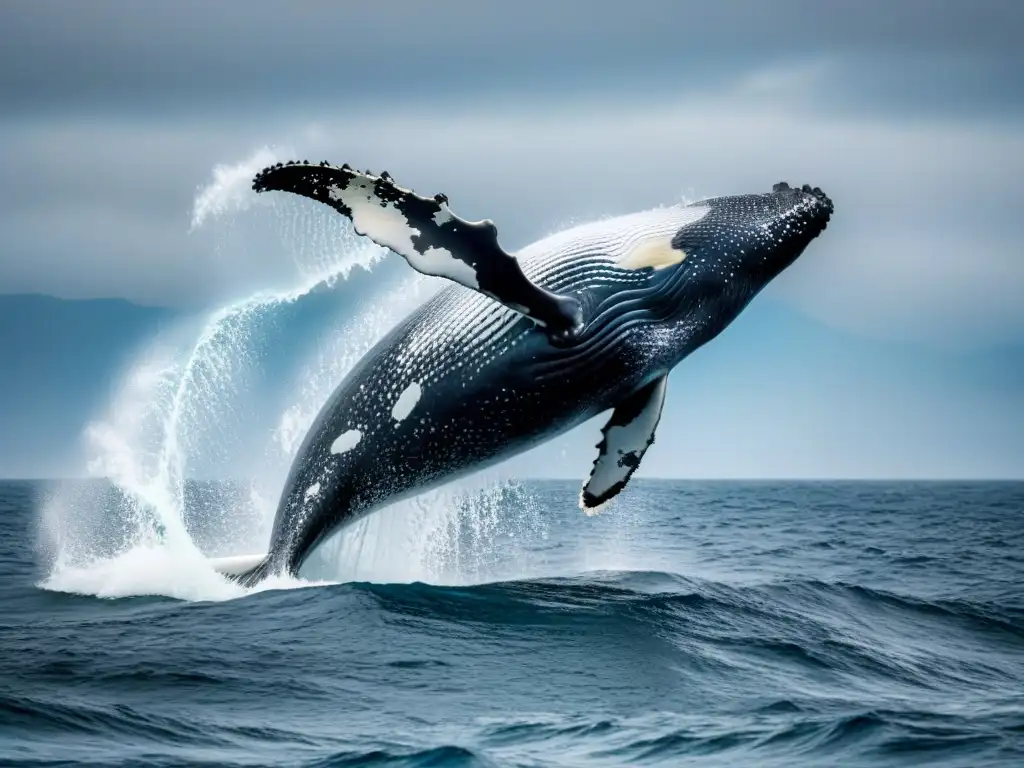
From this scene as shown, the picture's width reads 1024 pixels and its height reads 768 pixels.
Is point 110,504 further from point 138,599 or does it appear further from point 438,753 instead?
point 438,753

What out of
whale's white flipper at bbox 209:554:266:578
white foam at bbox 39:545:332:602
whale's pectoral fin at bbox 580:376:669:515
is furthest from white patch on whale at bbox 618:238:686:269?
whale's white flipper at bbox 209:554:266:578

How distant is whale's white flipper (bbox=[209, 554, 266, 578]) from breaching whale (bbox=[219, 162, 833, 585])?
885mm

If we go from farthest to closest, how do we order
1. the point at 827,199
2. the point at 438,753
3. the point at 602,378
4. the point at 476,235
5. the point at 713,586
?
the point at 713,586
the point at 827,199
the point at 602,378
the point at 476,235
the point at 438,753

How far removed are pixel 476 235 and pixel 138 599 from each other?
5.96 m

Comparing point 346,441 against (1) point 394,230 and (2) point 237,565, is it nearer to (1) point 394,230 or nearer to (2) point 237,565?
(2) point 237,565

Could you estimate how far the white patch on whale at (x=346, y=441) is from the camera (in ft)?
35.9

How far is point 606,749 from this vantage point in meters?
7.59

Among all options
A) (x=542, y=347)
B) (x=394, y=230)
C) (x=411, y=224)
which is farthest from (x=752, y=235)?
(x=394, y=230)

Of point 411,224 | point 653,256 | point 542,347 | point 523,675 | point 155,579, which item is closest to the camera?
point 411,224

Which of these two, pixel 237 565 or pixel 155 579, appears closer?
pixel 237 565

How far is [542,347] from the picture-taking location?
→ 10.1 meters

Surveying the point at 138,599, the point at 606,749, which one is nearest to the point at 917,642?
the point at 606,749

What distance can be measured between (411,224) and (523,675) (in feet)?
11.7

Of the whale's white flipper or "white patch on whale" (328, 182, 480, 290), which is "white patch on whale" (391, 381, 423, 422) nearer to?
"white patch on whale" (328, 182, 480, 290)
